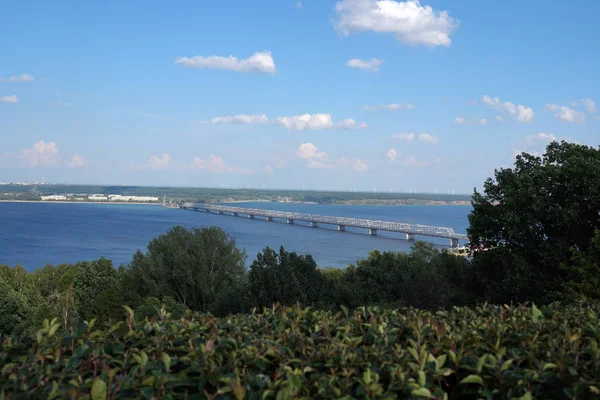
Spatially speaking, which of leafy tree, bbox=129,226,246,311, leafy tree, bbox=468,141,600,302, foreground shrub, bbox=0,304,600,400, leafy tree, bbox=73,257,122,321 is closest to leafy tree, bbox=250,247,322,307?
leafy tree, bbox=468,141,600,302

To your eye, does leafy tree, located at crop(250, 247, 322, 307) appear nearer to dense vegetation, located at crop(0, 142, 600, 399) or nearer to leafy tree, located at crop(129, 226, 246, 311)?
leafy tree, located at crop(129, 226, 246, 311)

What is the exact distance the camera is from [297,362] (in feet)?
9.63

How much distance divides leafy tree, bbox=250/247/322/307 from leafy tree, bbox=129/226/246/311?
Answer: 10.3m

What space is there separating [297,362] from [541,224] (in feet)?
54.0

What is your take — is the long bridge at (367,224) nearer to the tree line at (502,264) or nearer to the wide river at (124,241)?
the wide river at (124,241)

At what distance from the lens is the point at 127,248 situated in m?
67.6

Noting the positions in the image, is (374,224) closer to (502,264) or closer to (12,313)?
(12,313)

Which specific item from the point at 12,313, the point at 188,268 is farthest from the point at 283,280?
the point at 12,313

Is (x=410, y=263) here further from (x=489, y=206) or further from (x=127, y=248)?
(x=127, y=248)

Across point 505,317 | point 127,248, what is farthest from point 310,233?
point 505,317

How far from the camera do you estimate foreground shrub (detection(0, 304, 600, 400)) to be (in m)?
2.56

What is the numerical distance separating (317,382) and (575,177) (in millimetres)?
16157

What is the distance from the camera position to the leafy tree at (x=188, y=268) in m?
27.7

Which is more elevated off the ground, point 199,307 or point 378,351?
point 378,351
